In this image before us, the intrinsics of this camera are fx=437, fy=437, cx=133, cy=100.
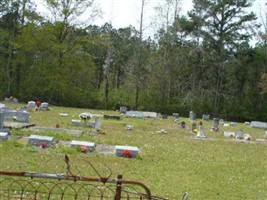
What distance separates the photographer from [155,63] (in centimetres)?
4075

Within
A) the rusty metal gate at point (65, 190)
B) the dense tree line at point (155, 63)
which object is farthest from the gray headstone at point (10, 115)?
the dense tree line at point (155, 63)

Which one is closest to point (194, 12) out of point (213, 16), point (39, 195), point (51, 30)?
point (213, 16)

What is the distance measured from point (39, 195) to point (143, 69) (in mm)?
34909

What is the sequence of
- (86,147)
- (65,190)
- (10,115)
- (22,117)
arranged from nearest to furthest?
(65,190)
(86,147)
(22,117)
(10,115)

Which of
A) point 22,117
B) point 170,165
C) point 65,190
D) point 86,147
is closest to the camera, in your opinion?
point 65,190

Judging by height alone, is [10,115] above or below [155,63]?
below

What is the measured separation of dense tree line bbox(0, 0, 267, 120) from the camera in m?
37.7

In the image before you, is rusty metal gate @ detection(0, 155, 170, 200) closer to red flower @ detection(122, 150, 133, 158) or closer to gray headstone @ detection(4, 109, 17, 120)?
red flower @ detection(122, 150, 133, 158)

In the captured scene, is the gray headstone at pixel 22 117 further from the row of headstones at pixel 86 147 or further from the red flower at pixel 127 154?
the red flower at pixel 127 154

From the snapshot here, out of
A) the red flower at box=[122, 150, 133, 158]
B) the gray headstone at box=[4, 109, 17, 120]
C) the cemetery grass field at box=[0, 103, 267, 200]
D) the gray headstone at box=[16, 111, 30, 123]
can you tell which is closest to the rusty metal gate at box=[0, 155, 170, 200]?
the cemetery grass field at box=[0, 103, 267, 200]

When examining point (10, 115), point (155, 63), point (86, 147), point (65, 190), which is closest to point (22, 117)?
point (10, 115)

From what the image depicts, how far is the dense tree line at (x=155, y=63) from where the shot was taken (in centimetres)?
3772

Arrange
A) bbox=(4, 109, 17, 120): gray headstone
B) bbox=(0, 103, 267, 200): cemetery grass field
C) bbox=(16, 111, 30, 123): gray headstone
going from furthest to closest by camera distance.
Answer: bbox=(4, 109, 17, 120): gray headstone < bbox=(16, 111, 30, 123): gray headstone < bbox=(0, 103, 267, 200): cemetery grass field

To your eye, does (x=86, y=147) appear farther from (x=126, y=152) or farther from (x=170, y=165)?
(x=170, y=165)
